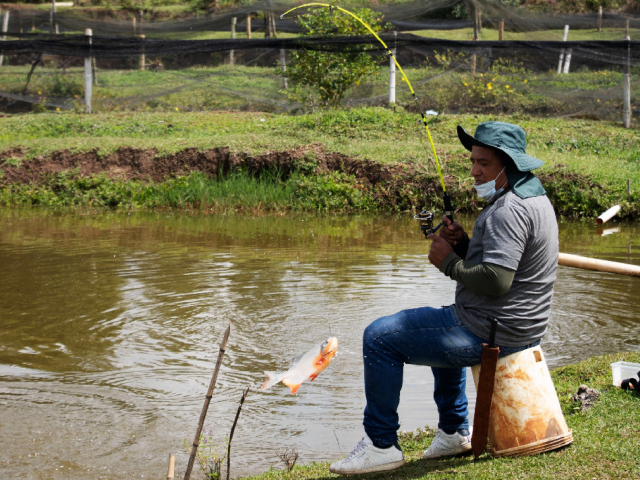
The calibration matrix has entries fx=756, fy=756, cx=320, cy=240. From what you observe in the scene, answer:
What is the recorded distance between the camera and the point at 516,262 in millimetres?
3197

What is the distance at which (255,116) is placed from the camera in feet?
59.4

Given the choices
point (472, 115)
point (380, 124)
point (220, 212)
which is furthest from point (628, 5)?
point (220, 212)

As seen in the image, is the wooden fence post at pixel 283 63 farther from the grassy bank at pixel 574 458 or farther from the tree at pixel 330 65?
the grassy bank at pixel 574 458

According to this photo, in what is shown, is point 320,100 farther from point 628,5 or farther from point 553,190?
point 628,5

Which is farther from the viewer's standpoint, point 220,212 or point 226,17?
point 226,17

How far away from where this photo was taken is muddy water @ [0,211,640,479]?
171 inches

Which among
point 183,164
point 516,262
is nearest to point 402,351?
point 516,262

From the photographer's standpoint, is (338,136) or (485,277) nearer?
(485,277)

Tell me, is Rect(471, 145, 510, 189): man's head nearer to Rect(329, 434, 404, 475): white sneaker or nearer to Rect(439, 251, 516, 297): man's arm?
Rect(439, 251, 516, 297): man's arm

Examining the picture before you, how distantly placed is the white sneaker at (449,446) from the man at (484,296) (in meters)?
0.27

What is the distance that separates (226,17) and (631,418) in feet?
64.9

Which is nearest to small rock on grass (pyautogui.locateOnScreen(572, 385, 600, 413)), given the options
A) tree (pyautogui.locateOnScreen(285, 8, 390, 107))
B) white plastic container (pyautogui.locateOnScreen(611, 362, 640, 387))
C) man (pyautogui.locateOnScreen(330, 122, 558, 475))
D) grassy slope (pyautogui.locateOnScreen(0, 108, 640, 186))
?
white plastic container (pyautogui.locateOnScreen(611, 362, 640, 387))

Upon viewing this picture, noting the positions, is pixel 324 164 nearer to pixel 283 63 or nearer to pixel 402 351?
pixel 283 63

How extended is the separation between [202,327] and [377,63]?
12.2 m
